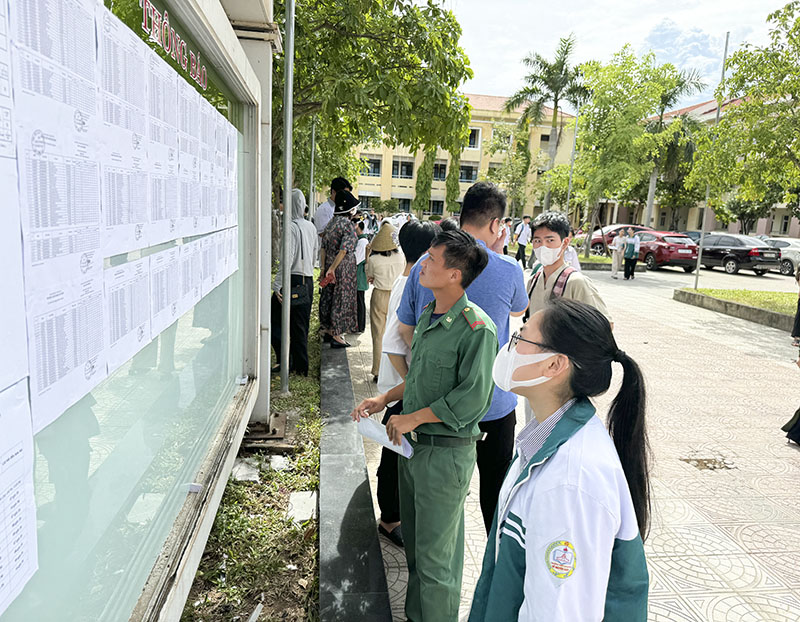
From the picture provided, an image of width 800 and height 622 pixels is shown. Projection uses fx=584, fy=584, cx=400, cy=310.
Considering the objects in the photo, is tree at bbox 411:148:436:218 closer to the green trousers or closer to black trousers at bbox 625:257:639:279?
black trousers at bbox 625:257:639:279

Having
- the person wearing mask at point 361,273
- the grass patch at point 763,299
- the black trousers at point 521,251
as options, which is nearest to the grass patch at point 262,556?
the person wearing mask at point 361,273

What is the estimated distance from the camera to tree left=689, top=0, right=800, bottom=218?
1129 centimetres

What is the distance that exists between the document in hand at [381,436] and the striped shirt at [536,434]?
2.90ft

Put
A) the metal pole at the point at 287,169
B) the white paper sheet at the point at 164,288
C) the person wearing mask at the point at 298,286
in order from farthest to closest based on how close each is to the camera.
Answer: the person wearing mask at the point at 298,286 → the metal pole at the point at 287,169 → the white paper sheet at the point at 164,288

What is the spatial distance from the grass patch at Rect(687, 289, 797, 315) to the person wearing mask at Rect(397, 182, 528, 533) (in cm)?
1072

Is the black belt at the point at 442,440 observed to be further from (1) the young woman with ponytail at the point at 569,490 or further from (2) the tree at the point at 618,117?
(2) the tree at the point at 618,117

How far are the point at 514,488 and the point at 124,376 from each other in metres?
1.20

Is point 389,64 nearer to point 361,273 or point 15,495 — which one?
point 361,273

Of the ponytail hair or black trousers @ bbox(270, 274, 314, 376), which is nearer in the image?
the ponytail hair

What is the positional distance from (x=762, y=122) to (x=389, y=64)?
336 inches

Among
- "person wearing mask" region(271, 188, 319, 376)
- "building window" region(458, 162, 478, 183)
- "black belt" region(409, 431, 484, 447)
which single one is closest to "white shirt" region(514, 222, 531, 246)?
"person wearing mask" region(271, 188, 319, 376)

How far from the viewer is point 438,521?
2459mm

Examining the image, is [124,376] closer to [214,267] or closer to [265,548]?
[214,267]

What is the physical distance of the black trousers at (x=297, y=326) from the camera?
19.8 ft
